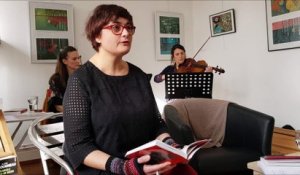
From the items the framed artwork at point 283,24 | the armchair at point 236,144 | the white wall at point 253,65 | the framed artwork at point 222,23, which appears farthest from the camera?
the framed artwork at point 222,23

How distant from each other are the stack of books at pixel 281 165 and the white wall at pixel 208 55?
7.76ft

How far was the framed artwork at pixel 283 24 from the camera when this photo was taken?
11.0 feet

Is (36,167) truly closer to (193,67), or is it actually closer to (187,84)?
(187,84)

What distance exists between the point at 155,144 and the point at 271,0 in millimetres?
3237

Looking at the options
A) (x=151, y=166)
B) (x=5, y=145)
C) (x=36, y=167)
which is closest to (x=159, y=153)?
(x=151, y=166)

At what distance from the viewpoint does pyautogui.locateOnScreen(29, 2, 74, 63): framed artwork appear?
363 centimetres

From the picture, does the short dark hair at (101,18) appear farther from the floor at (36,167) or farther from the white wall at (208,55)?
the white wall at (208,55)

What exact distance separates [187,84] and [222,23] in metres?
1.86

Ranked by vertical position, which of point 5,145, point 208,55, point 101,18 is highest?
point 208,55

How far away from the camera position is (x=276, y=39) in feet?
11.8

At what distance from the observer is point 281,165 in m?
1.27

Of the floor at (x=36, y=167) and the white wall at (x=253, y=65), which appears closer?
the floor at (x=36, y=167)

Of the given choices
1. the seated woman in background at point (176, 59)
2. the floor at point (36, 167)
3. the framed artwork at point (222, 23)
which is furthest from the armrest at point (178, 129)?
the framed artwork at point (222, 23)

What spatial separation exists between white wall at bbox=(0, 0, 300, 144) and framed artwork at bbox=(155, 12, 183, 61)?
82 millimetres
